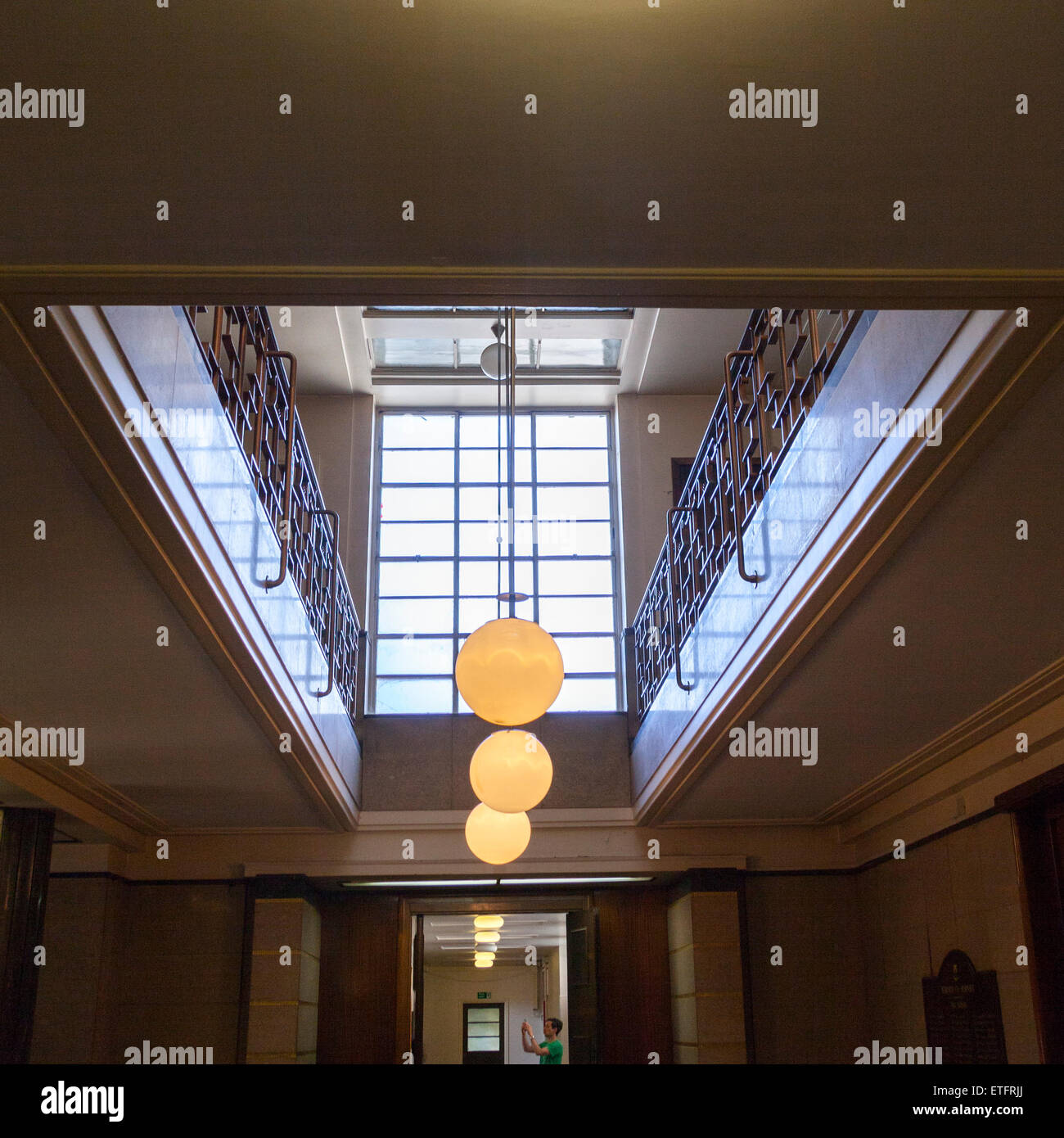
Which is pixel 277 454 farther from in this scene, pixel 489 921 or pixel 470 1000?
pixel 470 1000

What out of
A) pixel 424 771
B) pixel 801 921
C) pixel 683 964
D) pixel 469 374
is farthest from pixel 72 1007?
pixel 469 374

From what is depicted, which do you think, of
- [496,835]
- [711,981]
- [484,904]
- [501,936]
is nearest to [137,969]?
[484,904]

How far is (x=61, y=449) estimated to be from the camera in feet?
9.41

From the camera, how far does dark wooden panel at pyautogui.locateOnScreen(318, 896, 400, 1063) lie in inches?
321

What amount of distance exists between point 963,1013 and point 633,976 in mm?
2881

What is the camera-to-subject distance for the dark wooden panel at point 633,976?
818 cm

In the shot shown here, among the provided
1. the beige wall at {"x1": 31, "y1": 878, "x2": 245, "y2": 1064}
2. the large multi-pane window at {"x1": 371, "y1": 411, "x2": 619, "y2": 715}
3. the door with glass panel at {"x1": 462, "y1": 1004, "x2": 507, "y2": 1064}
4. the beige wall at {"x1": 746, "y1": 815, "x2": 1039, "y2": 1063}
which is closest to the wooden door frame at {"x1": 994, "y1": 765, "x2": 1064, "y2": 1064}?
the beige wall at {"x1": 746, "y1": 815, "x2": 1039, "y2": 1063}

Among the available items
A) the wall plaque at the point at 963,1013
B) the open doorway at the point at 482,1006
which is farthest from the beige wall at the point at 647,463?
the open doorway at the point at 482,1006

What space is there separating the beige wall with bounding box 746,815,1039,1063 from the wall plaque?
0.08 metres

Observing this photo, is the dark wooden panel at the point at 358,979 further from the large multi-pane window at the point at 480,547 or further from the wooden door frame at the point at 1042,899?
the wooden door frame at the point at 1042,899

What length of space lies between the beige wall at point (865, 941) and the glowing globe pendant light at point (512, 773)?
8.69ft

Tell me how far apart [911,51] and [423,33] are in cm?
81

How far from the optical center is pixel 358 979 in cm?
830

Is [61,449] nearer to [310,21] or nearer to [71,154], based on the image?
[71,154]
